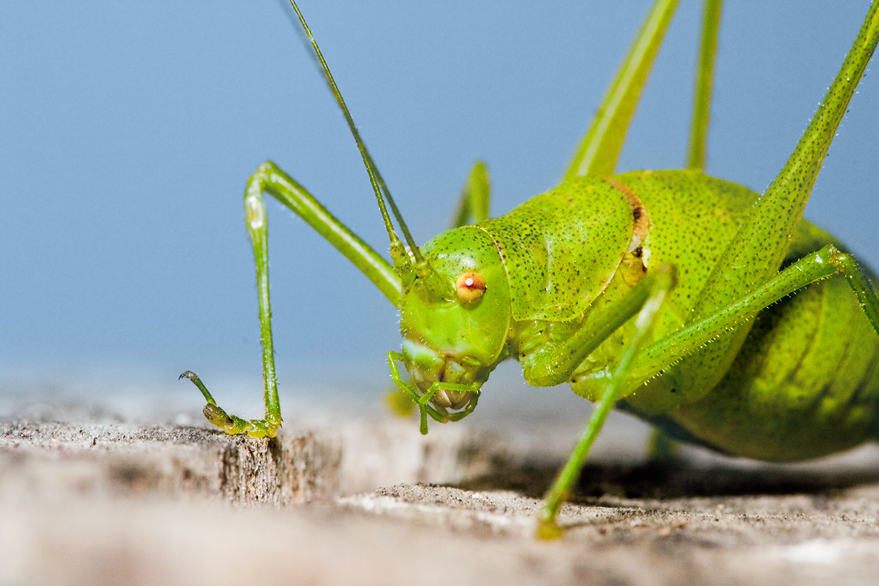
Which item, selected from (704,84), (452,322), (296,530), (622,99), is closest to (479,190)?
(622,99)

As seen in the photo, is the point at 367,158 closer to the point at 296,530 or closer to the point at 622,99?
the point at 296,530

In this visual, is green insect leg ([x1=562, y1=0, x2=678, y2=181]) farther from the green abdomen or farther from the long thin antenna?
the long thin antenna

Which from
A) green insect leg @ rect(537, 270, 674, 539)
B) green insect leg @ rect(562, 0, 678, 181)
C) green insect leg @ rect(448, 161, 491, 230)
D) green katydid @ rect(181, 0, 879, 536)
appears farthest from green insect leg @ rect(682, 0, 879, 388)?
green insect leg @ rect(448, 161, 491, 230)

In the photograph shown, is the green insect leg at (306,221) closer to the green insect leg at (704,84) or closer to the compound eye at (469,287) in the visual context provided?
the compound eye at (469,287)

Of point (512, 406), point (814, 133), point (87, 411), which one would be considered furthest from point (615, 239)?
point (512, 406)

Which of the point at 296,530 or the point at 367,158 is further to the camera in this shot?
the point at 367,158

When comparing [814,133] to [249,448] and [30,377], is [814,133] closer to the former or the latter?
[249,448]

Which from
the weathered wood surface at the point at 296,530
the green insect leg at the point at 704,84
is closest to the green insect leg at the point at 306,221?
the weathered wood surface at the point at 296,530
